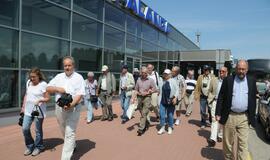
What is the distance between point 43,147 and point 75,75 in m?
1.84

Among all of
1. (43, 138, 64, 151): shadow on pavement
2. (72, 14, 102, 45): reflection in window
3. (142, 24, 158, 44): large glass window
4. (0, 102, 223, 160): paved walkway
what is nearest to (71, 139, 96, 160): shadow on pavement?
(0, 102, 223, 160): paved walkway

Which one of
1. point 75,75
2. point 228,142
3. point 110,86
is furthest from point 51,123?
point 228,142

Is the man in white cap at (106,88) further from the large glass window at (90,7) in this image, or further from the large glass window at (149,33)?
the large glass window at (149,33)

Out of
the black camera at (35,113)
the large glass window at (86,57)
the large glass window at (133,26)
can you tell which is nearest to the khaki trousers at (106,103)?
the large glass window at (86,57)

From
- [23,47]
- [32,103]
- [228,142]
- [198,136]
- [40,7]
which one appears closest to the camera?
[228,142]

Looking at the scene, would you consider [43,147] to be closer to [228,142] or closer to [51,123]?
[51,123]

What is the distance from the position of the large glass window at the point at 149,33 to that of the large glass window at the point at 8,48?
1159cm

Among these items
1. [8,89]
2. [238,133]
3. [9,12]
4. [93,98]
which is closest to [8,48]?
[9,12]

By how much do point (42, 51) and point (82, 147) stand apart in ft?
17.3

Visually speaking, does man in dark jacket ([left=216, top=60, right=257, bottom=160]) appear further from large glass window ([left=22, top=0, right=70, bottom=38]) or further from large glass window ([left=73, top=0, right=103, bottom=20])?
large glass window ([left=73, top=0, right=103, bottom=20])

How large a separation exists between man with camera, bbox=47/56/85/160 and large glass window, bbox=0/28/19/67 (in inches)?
172

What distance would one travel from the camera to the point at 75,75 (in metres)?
4.96

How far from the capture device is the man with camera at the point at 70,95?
477 cm

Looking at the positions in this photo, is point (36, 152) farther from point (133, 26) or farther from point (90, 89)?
point (133, 26)
